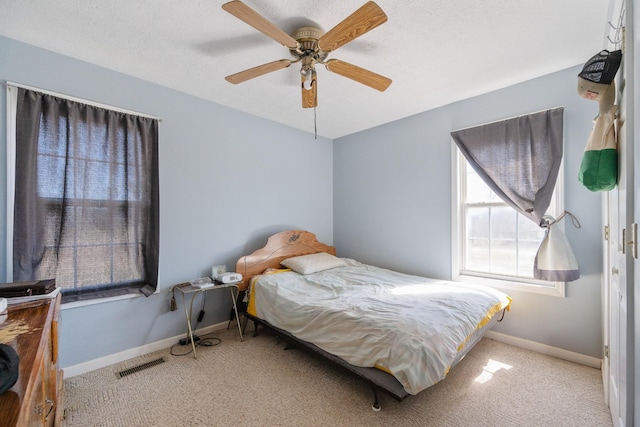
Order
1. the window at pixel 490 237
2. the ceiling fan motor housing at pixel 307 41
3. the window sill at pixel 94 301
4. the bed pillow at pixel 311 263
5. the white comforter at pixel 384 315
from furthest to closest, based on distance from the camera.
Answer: the bed pillow at pixel 311 263 < the window at pixel 490 237 < the window sill at pixel 94 301 < the ceiling fan motor housing at pixel 307 41 < the white comforter at pixel 384 315

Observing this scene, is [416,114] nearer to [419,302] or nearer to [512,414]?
[419,302]

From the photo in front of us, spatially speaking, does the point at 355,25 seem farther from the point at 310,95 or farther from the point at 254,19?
the point at 310,95

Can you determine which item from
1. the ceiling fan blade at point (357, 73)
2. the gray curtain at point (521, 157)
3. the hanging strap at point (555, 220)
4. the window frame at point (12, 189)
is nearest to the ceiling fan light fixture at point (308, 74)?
the ceiling fan blade at point (357, 73)

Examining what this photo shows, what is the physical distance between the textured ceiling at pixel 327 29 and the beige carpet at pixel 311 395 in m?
2.51

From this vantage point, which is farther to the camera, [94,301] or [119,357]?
[119,357]

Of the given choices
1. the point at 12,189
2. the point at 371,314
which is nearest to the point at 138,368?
the point at 12,189

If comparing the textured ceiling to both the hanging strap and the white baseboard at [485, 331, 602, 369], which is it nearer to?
the hanging strap

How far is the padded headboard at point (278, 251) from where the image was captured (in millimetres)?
3068

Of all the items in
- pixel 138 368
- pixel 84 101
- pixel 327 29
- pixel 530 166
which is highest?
pixel 327 29

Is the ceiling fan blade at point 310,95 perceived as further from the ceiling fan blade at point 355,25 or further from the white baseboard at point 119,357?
the white baseboard at point 119,357

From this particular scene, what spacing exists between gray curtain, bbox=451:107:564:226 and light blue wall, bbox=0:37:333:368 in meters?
2.23

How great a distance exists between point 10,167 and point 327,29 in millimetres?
2478

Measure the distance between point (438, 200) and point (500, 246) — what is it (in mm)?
786

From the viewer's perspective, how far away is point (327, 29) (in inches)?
74.0
